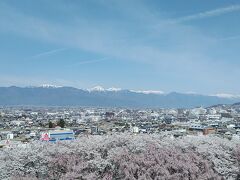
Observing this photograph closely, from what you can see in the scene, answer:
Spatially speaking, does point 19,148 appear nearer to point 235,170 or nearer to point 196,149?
point 196,149

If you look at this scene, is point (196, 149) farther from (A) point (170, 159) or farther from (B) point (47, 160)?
(B) point (47, 160)

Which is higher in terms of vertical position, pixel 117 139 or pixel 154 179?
pixel 117 139

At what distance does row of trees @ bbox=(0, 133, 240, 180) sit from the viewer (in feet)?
27.9

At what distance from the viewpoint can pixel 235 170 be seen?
30.9 ft

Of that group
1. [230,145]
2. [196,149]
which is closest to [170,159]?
[196,149]

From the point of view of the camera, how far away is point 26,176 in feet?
28.1

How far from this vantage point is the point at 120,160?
867 cm

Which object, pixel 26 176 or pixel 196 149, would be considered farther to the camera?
pixel 196 149

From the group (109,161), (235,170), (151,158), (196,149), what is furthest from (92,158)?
(235,170)

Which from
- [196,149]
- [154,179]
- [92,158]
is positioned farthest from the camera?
[196,149]

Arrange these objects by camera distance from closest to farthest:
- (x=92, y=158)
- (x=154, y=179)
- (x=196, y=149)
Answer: (x=154, y=179), (x=92, y=158), (x=196, y=149)

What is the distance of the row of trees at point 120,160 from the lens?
852 cm

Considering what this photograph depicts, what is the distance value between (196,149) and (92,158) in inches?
95.5

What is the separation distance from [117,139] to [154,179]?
1.54m
